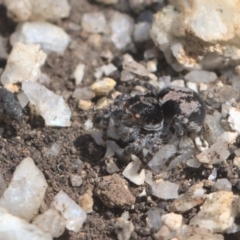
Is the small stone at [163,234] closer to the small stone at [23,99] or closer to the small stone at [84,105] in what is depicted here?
the small stone at [84,105]

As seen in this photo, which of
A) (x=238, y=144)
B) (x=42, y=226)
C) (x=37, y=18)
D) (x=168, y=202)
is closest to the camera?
(x=42, y=226)

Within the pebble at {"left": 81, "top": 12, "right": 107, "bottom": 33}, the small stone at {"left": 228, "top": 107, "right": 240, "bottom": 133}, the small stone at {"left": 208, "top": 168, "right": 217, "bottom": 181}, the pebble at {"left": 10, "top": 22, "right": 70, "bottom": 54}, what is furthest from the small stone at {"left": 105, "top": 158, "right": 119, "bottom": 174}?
the pebble at {"left": 81, "top": 12, "right": 107, "bottom": 33}

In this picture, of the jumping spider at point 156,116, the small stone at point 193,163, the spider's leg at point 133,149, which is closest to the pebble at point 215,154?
the small stone at point 193,163

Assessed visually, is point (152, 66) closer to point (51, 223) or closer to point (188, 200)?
point (188, 200)

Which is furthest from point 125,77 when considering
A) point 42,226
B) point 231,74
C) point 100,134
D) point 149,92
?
point 42,226

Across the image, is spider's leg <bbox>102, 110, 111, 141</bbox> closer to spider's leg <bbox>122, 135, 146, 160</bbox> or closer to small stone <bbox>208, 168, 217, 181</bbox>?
spider's leg <bbox>122, 135, 146, 160</bbox>

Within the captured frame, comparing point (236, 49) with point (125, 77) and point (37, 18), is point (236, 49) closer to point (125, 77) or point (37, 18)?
point (125, 77)
